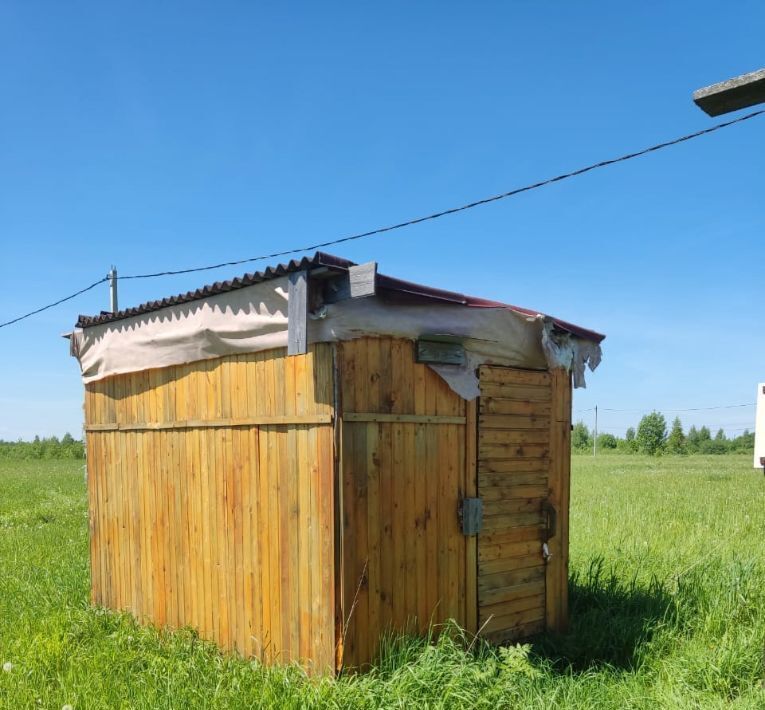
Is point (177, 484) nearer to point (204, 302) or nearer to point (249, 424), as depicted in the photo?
point (249, 424)

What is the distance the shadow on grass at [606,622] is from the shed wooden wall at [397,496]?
1.10m

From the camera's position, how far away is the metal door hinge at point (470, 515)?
521cm

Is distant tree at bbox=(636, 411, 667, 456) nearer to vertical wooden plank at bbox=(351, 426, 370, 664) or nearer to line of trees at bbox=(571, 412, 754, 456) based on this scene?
line of trees at bbox=(571, 412, 754, 456)

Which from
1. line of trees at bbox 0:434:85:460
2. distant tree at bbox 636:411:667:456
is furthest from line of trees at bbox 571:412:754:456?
line of trees at bbox 0:434:85:460

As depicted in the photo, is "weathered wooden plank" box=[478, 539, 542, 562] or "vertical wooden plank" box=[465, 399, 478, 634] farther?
"weathered wooden plank" box=[478, 539, 542, 562]

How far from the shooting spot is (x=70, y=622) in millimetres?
6066

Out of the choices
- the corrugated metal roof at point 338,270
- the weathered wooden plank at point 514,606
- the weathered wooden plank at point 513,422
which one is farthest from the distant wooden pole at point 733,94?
the weathered wooden plank at point 514,606

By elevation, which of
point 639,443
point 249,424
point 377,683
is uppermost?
point 249,424

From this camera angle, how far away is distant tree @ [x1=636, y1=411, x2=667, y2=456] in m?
71.0

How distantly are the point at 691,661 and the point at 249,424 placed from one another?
410 cm

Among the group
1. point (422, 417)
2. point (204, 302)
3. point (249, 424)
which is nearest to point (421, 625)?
point (422, 417)

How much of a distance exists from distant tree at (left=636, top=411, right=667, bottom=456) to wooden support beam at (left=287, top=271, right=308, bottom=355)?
72242 mm

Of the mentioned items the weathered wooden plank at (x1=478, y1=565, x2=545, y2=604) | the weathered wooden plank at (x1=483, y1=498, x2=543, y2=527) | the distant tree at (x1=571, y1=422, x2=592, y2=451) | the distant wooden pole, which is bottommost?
the distant tree at (x1=571, y1=422, x2=592, y2=451)

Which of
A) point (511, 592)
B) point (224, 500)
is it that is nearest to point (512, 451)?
point (511, 592)
